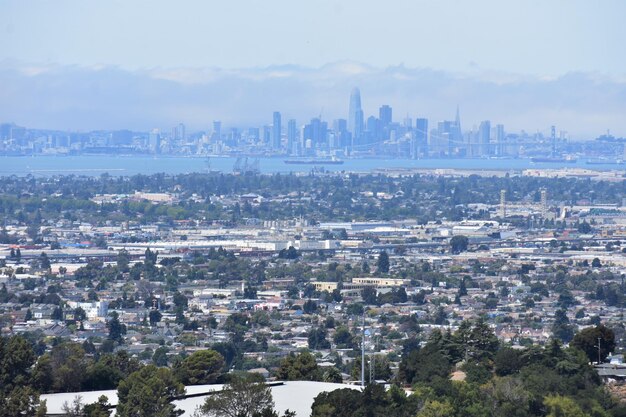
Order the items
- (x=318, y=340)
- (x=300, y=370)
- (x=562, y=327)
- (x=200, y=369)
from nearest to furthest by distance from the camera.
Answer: (x=200, y=369) < (x=300, y=370) < (x=318, y=340) < (x=562, y=327)

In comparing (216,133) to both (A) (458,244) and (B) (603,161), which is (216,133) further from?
(A) (458,244)

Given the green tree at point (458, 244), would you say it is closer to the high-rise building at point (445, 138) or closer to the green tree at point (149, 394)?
the green tree at point (149, 394)

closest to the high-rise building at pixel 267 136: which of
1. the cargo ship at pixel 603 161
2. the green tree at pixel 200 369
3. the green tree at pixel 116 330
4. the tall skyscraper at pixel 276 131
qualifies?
the tall skyscraper at pixel 276 131

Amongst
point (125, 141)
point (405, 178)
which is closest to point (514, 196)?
point (405, 178)

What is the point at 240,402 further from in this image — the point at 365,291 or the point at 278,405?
the point at 365,291

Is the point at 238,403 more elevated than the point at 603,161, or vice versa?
the point at 238,403

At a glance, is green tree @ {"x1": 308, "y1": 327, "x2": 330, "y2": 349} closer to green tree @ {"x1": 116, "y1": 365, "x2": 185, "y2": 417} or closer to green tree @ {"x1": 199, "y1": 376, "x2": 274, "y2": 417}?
green tree @ {"x1": 116, "y1": 365, "x2": 185, "y2": 417}

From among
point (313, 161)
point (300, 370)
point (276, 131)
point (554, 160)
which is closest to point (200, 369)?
point (300, 370)
